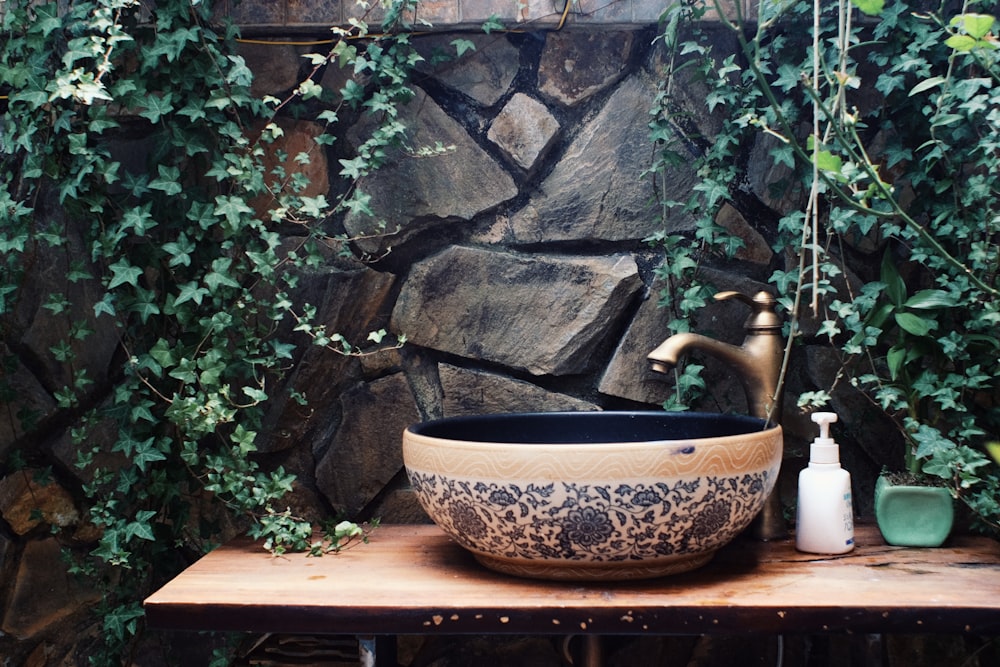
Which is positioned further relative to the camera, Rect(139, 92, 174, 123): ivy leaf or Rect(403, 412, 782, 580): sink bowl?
Rect(139, 92, 174, 123): ivy leaf

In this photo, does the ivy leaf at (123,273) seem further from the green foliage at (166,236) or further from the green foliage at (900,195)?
the green foliage at (900,195)

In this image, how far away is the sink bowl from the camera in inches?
32.1

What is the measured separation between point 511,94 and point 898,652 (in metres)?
0.99

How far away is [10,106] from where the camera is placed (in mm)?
1092

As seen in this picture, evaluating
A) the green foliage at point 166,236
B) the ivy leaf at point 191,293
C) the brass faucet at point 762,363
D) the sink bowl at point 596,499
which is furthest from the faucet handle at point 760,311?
the ivy leaf at point 191,293

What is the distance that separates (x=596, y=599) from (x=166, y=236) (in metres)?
0.77

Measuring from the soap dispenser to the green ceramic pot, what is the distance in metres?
0.07

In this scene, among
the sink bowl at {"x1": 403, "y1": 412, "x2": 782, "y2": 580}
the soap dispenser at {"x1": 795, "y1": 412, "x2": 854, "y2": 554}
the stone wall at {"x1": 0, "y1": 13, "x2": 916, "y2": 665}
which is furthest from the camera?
the stone wall at {"x1": 0, "y1": 13, "x2": 916, "y2": 665}

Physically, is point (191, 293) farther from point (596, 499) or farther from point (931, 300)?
point (931, 300)

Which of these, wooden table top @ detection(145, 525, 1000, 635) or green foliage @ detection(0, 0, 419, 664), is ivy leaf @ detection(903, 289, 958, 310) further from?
green foliage @ detection(0, 0, 419, 664)

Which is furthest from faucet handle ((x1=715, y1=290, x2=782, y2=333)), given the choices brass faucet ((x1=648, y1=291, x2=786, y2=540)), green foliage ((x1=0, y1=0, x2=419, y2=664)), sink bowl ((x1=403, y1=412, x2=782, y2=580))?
green foliage ((x1=0, y1=0, x2=419, y2=664))

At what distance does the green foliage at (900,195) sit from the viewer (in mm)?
1035

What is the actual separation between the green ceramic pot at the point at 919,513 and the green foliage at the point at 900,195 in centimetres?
3

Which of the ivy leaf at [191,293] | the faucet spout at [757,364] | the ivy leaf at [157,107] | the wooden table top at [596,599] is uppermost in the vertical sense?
the ivy leaf at [157,107]
